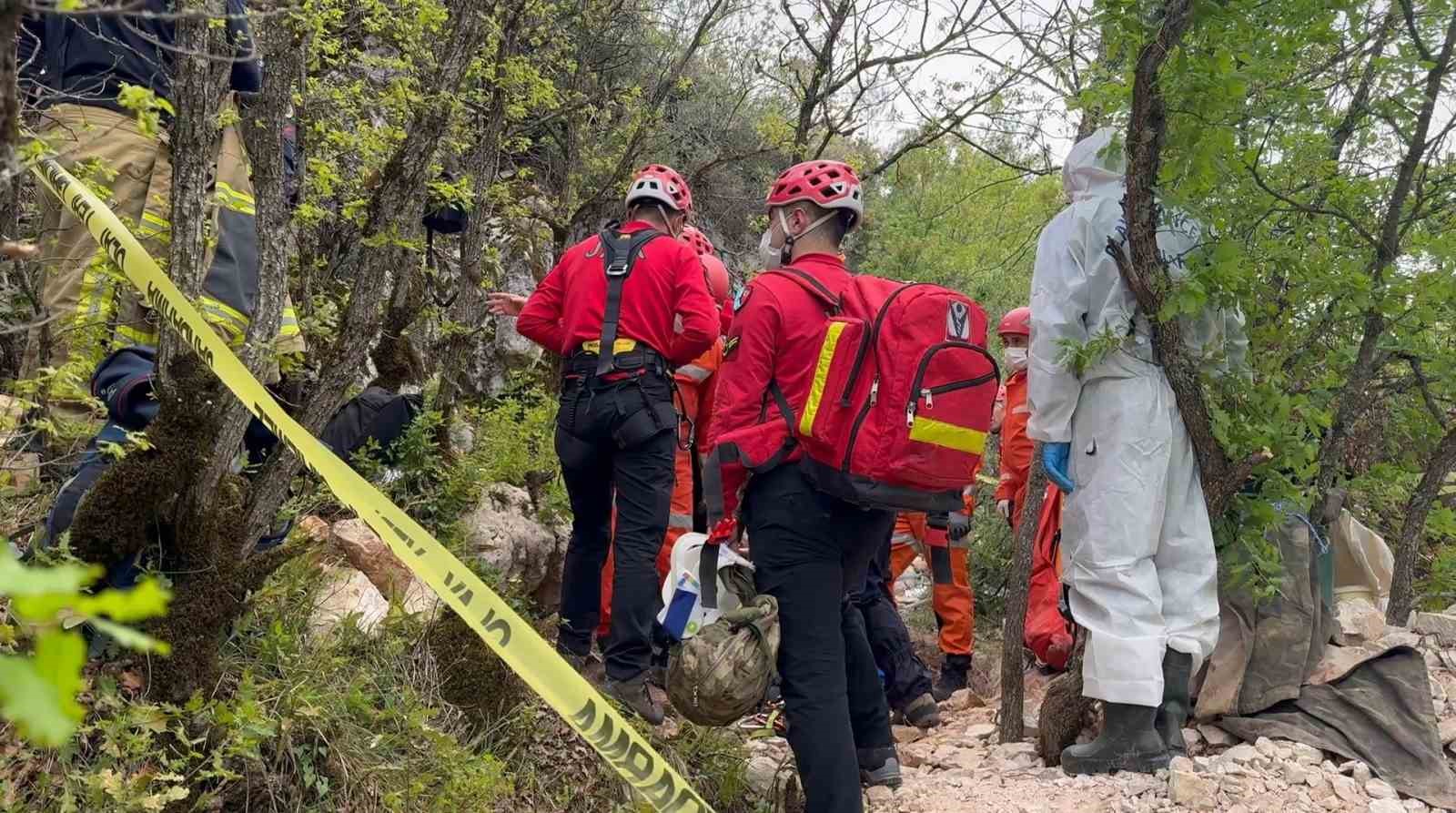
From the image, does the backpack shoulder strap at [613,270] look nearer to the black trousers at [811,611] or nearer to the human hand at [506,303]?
the human hand at [506,303]

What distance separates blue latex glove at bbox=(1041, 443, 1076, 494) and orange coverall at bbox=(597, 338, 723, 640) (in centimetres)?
209

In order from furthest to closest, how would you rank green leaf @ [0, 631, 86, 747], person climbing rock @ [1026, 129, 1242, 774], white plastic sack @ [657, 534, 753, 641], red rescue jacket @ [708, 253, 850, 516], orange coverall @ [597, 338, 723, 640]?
orange coverall @ [597, 338, 723, 640], person climbing rock @ [1026, 129, 1242, 774], white plastic sack @ [657, 534, 753, 641], red rescue jacket @ [708, 253, 850, 516], green leaf @ [0, 631, 86, 747]

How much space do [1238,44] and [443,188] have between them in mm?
2967

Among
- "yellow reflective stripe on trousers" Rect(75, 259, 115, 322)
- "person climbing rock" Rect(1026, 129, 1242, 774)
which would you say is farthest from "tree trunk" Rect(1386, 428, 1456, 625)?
"yellow reflective stripe on trousers" Rect(75, 259, 115, 322)

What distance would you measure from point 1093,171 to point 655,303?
1.97m

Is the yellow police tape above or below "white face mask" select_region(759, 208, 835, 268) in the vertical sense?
below

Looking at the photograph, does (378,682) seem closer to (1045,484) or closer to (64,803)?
(64,803)

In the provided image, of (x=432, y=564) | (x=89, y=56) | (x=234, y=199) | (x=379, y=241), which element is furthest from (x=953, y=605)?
(x=89, y=56)

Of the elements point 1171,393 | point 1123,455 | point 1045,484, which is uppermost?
point 1171,393

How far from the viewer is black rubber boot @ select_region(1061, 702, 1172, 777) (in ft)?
13.0

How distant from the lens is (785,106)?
10.7m

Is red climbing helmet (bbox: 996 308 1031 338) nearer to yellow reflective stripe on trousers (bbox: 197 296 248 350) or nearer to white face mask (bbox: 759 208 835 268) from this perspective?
white face mask (bbox: 759 208 835 268)

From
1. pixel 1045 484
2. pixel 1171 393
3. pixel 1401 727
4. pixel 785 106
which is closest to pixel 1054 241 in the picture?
pixel 1171 393

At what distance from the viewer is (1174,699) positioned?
13.5 feet
